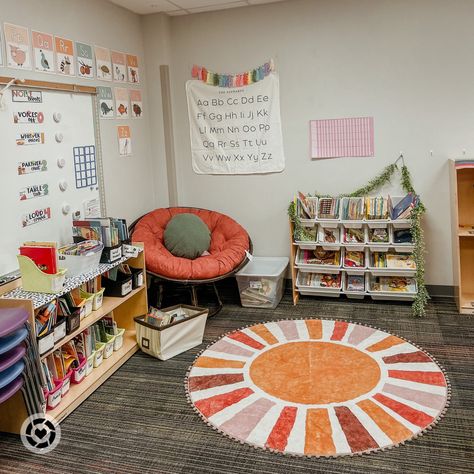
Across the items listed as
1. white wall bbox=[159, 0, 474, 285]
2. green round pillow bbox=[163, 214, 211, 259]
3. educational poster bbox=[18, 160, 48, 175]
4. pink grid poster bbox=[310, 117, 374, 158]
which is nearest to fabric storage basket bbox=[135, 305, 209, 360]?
green round pillow bbox=[163, 214, 211, 259]

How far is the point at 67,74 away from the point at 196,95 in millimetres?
1424

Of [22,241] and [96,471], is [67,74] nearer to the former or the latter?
[22,241]

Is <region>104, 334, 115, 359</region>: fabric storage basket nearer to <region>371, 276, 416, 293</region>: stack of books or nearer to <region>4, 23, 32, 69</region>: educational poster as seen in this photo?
<region>4, 23, 32, 69</region>: educational poster

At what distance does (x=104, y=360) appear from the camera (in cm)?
341

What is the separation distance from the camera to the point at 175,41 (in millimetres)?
4793

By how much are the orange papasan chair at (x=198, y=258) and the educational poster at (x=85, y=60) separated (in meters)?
1.26

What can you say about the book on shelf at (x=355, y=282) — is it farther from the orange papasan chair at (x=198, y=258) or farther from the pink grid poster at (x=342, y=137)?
the pink grid poster at (x=342, y=137)

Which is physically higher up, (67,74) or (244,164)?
(67,74)

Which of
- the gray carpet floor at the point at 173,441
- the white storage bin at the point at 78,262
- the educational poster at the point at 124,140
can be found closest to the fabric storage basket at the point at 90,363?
the gray carpet floor at the point at 173,441

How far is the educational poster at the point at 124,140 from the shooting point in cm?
431

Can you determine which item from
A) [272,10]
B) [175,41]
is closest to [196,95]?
[175,41]

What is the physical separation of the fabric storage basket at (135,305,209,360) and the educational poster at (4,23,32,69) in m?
1.76

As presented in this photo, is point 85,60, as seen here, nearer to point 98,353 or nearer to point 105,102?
point 105,102

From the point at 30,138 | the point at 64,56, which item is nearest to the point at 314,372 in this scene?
the point at 30,138
